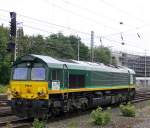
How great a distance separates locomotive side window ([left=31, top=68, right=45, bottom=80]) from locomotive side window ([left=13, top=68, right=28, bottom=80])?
400 mm

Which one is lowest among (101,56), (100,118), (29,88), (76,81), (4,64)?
(100,118)

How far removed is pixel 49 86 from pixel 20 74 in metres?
1.83

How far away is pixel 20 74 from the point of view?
18172mm

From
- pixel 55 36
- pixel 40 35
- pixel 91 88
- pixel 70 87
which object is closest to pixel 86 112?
pixel 91 88

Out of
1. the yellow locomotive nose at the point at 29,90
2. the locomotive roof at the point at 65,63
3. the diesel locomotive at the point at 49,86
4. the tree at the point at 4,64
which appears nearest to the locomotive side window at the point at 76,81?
the diesel locomotive at the point at 49,86

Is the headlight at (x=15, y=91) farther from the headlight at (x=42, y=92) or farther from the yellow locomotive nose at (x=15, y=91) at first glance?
the headlight at (x=42, y=92)

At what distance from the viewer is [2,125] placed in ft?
52.5

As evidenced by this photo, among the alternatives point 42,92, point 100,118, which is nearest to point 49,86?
point 42,92

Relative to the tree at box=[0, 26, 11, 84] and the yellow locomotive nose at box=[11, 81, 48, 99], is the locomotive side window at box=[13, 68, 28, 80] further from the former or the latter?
the tree at box=[0, 26, 11, 84]

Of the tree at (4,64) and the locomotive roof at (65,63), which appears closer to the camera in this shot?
the locomotive roof at (65,63)

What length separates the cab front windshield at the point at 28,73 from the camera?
1752 centimetres

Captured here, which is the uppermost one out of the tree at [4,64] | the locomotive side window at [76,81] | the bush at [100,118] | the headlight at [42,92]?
the tree at [4,64]

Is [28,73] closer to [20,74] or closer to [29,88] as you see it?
[20,74]

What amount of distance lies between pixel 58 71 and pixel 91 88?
14.1 ft
